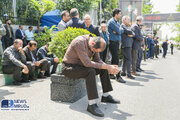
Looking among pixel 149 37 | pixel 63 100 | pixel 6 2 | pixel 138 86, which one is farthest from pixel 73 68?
pixel 149 37

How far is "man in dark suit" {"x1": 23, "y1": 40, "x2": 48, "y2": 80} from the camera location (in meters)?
6.55

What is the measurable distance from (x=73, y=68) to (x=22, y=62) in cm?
295

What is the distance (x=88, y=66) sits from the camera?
3.73m

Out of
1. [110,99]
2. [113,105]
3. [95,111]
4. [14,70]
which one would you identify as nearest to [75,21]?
[14,70]

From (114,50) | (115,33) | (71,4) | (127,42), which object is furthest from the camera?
(71,4)

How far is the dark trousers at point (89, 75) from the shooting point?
3672mm

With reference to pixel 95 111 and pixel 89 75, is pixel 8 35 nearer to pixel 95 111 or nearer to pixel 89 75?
pixel 89 75

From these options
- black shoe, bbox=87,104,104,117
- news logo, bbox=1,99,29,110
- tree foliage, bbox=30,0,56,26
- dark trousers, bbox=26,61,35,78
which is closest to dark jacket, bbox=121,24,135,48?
dark trousers, bbox=26,61,35,78

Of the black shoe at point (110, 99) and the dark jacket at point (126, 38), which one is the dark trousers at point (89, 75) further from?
the dark jacket at point (126, 38)

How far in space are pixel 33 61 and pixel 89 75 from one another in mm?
3748

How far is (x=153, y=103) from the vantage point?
4371 millimetres

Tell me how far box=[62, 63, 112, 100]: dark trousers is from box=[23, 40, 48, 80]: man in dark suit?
2877mm

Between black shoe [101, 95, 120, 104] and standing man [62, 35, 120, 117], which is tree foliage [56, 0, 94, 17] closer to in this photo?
standing man [62, 35, 120, 117]

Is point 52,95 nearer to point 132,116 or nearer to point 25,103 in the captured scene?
point 25,103
